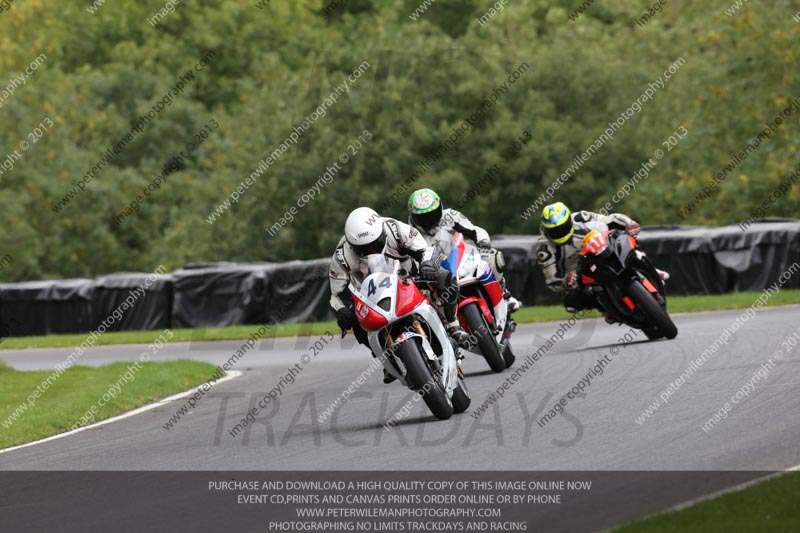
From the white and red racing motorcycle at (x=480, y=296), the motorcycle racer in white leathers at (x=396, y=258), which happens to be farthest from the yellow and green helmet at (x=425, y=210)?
the motorcycle racer in white leathers at (x=396, y=258)

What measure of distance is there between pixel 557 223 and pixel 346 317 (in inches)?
180

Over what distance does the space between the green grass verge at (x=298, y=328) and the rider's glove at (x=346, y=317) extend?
34.5 feet

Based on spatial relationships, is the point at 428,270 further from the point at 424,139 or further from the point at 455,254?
the point at 424,139

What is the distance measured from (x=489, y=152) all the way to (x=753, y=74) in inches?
283

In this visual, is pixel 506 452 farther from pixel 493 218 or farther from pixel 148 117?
pixel 148 117

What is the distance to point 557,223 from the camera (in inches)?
589

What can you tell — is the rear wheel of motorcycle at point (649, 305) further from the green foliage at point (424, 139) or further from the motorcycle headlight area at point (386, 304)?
the green foliage at point (424, 139)

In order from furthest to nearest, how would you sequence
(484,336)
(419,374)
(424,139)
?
(424,139) < (484,336) < (419,374)

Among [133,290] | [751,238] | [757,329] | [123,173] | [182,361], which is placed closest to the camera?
[757,329]

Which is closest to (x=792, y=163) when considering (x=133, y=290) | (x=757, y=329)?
(x=133, y=290)

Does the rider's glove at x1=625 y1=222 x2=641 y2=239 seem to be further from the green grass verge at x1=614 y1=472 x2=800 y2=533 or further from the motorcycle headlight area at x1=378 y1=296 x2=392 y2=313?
the green grass verge at x1=614 y1=472 x2=800 y2=533

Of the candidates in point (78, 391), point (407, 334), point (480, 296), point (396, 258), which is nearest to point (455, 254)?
point (480, 296)

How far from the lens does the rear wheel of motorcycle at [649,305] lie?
1479 centimetres

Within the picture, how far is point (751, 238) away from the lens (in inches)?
916
